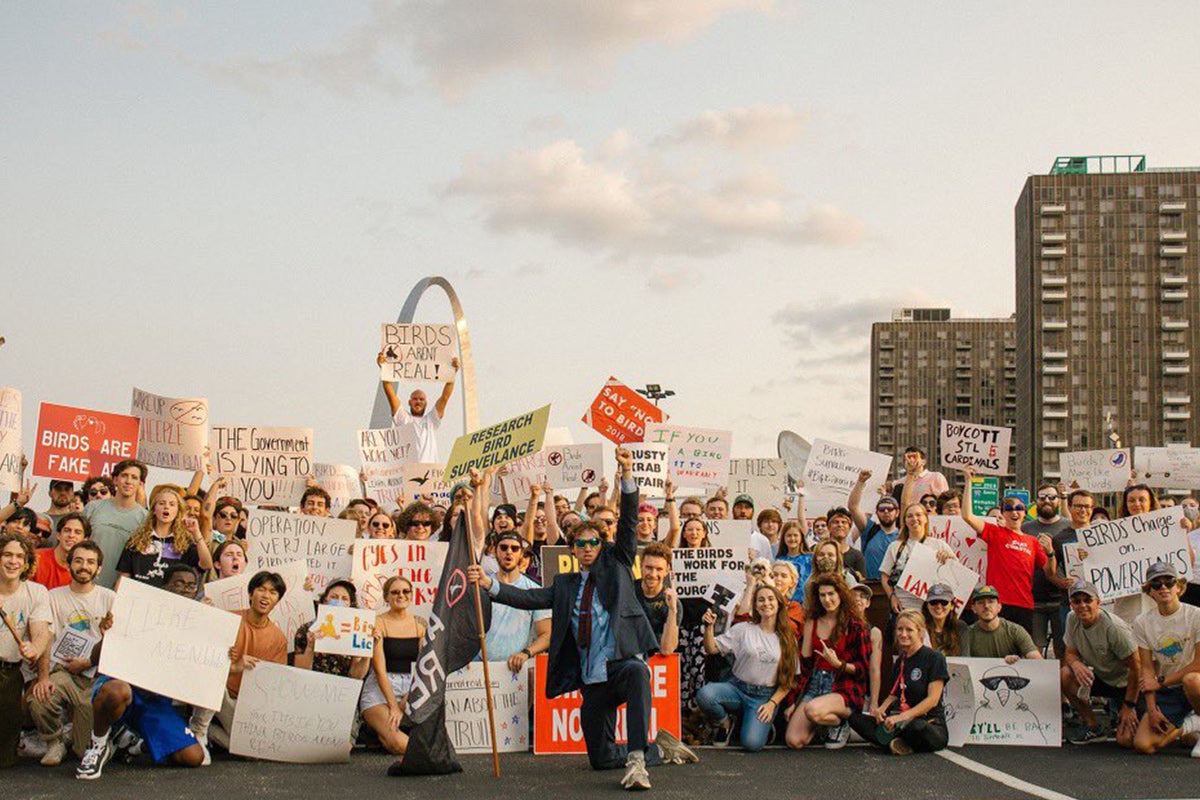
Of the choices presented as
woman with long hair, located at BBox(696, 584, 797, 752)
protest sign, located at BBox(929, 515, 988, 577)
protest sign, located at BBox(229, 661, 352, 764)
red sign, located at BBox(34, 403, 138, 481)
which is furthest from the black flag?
red sign, located at BBox(34, 403, 138, 481)

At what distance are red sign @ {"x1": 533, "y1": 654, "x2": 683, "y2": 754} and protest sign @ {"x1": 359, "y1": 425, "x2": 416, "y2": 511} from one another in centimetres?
674

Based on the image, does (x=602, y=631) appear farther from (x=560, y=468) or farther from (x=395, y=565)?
(x=560, y=468)

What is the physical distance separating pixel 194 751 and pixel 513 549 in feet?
9.50

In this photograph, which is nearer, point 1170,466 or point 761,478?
point 761,478

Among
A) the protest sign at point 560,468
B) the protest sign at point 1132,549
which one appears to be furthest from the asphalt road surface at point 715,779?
the protest sign at point 560,468

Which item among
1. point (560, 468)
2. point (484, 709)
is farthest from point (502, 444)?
point (560, 468)

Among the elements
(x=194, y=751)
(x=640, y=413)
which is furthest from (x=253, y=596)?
(x=640, y=413)

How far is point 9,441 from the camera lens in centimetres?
1620

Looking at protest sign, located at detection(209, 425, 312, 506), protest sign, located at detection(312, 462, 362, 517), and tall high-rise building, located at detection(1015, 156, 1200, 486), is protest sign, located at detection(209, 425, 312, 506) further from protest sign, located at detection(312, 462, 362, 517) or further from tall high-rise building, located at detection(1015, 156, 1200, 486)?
tall high-rise building, located at detection(1015, 156, 1200, 486)

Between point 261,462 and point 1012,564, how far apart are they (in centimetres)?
822

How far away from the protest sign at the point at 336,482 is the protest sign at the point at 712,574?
9.09m

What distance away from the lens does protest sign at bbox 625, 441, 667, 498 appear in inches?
682

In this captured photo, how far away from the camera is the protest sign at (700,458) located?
1869 cm

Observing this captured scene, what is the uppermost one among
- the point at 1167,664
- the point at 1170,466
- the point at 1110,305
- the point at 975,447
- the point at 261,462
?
the point at 1110,305
